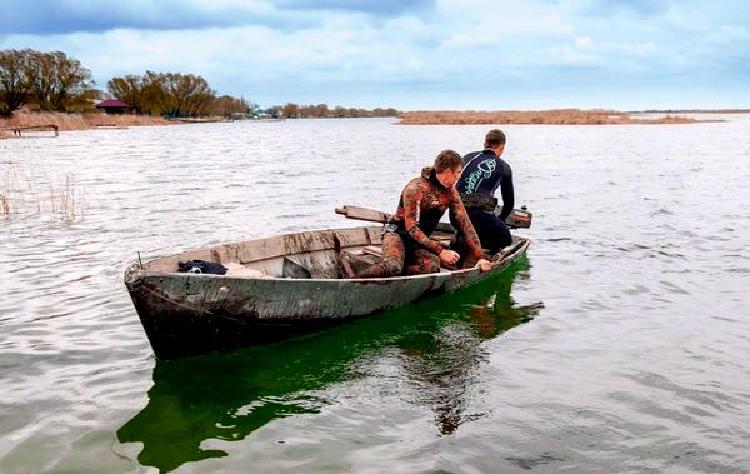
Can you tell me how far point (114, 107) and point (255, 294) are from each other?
4813 inches

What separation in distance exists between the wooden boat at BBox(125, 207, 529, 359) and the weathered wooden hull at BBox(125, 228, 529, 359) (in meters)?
0.01

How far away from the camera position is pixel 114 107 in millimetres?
118938

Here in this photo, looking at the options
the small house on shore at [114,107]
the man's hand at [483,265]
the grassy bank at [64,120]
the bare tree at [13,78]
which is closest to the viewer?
the man's hand at [483,265]

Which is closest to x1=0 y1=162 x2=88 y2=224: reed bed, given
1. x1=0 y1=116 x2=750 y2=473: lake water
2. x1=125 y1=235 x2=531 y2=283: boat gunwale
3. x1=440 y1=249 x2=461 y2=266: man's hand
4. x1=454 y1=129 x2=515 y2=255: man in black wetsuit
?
x1=0 y1=116 x2=750 y2=473: lake water

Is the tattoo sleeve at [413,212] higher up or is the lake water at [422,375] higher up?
the tattoo sleeve at [413,212]

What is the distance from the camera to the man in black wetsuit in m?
11.0

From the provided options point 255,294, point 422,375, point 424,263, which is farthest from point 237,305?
point 424,263

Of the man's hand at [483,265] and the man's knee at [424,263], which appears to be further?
the man's knee at [424,263]

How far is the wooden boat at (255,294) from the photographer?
275 inches

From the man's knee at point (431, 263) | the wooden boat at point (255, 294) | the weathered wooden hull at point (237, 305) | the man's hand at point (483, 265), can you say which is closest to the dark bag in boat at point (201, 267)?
the wooden boat at point (255, 294)

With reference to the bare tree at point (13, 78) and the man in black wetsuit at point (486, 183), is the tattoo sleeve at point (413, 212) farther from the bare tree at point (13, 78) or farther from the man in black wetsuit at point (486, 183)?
the bare tree at point (13, 78)

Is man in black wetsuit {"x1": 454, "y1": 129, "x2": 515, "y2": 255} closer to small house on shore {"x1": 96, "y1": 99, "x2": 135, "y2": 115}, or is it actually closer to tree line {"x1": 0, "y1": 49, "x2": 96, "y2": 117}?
tree line {"x1": 0, "y1": 49, "x2": 96, "y2": 117}

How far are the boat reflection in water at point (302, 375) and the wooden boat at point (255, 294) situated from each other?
21 cm

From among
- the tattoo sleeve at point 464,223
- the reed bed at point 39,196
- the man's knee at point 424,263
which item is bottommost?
the reed bed at point 39,196
